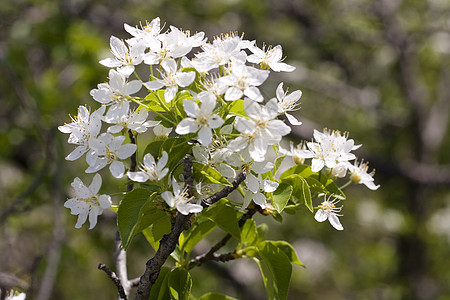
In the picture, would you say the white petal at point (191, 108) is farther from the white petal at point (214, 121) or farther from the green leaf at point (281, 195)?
the green leaf at point (281, 195)

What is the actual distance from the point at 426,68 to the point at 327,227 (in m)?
2.29

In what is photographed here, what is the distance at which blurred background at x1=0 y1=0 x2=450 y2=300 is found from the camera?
3.60 meters

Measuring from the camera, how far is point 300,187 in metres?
1.18

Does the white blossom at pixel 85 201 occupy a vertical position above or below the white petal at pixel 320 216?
above

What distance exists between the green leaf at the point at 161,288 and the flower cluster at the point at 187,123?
0.22 m

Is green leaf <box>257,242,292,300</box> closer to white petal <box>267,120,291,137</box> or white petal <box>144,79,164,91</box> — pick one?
white petal <box>267,120,291,137</box>

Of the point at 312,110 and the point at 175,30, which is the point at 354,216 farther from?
the point at 175,30

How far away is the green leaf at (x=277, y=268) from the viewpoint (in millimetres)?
1225

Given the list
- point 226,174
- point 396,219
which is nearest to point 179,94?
point 226,174

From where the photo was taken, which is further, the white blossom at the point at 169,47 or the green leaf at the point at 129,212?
the white blossom at the point at 169,47

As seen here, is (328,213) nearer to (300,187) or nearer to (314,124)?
(300,187)

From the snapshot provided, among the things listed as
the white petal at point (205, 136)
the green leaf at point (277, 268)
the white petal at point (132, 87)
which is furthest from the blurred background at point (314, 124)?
the white petal at point (205, 136)

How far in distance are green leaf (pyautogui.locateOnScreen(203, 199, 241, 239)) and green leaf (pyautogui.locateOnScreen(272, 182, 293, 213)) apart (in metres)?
0.10

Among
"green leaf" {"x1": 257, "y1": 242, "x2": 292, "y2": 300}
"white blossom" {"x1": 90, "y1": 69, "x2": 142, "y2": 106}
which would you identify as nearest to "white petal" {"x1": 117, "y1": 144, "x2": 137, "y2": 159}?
"white blossom" {"x1": 90, "y1": 69, "x2": 142, "y2": 106}
